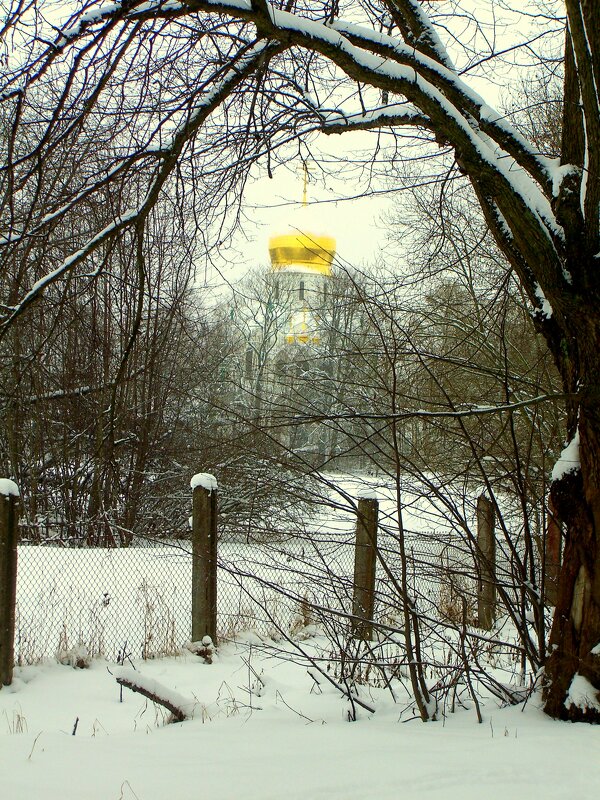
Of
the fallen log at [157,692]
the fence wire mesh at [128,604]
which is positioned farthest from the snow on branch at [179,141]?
the fence wire mesh at [128,604]

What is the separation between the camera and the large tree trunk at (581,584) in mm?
3041

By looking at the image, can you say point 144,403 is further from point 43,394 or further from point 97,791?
point 97,791

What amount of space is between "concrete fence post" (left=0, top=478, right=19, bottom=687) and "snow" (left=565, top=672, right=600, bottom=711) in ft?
12.8

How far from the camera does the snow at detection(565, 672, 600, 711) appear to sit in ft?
9.92

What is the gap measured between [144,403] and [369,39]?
9358mm

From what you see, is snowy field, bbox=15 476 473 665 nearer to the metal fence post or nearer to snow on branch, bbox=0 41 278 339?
the metal fence post

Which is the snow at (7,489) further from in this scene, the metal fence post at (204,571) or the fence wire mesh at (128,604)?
the metal fence post at (204,571)

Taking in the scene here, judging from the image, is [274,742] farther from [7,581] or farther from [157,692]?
[7,581]

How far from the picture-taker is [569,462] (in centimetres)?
324

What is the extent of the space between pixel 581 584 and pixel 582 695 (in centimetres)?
44

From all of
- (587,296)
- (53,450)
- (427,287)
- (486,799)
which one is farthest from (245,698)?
(53,450)

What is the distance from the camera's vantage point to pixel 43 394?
1155 cm

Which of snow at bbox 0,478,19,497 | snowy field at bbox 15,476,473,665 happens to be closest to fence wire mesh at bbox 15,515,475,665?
snowy field at bbox 15,476,473,665

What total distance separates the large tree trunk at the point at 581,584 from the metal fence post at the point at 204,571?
3.53 metres
